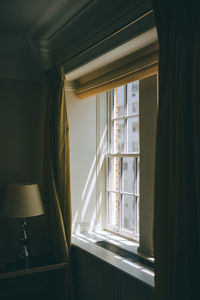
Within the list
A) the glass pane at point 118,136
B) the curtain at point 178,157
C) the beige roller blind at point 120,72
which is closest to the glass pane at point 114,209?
the glass pane at point 118,136

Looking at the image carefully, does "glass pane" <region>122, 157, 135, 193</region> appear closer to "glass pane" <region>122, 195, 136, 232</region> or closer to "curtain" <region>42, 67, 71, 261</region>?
"glass pane" <region>122, 195, 136, 232</region>

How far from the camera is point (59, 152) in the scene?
10.6 ft

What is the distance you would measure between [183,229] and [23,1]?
2.24 meters

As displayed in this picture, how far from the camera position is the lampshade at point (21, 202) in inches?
121

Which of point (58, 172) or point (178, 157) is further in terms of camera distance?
point (58, 172)

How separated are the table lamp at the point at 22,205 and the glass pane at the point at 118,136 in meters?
0.98

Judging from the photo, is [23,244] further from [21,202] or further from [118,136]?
[118,136]

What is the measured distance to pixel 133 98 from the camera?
321 centimetres

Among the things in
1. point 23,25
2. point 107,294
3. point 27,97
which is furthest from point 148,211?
point 23,25

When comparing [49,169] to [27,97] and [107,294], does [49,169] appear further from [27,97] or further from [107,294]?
[107,294]

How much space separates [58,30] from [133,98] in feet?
3.32

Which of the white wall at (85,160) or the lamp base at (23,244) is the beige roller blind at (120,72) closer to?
the white wall at (85,160)

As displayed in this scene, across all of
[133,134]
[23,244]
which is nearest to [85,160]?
[133,134]

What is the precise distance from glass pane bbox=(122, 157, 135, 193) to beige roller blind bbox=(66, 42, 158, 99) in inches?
30.2
